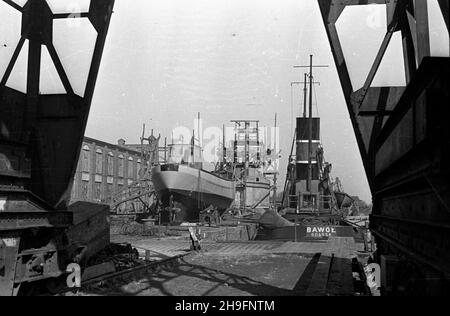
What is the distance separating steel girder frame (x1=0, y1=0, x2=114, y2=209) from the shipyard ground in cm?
181

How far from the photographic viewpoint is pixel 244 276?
31.2ft

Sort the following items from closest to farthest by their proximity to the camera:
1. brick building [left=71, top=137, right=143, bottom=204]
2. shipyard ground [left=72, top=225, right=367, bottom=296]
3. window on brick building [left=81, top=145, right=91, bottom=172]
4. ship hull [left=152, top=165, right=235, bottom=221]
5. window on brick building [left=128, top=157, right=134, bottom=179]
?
shipyard ground [left=72, top=225, right=367, bottom=296]
ship hull [left=152, top=165, right=235, bottom=221]
brick building [left=71, top=137, right=143, bottom=204]
window on brick building [left=81, top=145, right=91, bottom=172]
window on brick building [left=128, top=157, right=134, bottom=179]

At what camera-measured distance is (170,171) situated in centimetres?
3694

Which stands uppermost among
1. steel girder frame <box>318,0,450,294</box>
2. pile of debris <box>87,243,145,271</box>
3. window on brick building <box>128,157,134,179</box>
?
window on brick building <box>128,157,134,179</box>

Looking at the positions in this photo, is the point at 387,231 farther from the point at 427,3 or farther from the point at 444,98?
the point at 444,98

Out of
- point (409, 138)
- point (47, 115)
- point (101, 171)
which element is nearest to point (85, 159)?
point (101, 171)

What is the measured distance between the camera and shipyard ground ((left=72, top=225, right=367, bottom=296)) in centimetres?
768

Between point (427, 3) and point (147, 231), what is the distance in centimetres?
1868

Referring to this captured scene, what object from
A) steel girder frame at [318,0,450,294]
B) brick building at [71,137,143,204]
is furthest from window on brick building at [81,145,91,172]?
steel girder frame at [318,0,450,294]

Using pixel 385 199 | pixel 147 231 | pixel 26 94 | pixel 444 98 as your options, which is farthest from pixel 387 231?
pixel 147 231

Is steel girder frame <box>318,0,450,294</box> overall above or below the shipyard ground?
above

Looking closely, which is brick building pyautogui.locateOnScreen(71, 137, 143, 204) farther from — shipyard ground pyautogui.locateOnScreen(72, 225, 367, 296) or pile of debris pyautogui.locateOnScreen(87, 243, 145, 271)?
shipyard ground pyautogui.locateOnScreen(72, 225, 367, 296)

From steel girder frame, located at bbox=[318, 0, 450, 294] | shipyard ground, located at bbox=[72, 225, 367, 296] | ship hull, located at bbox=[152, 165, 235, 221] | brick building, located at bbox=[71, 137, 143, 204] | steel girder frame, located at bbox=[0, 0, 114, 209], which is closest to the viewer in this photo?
steel girder frame, located at bbox=[318, 0, 450, 294]

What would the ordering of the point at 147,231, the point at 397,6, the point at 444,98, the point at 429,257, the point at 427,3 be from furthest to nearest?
the point at 147,231, the point at 397,6, the point at 427,3, the point at 429,257, the point at 444,98
